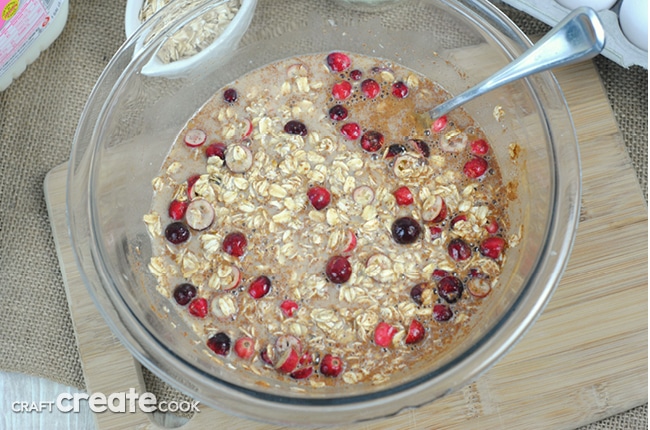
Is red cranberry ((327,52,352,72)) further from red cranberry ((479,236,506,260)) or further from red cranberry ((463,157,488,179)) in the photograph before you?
red cranberry ((479,236,506,260))

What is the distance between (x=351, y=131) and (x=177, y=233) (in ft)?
1.21

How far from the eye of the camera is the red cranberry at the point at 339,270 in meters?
1.28

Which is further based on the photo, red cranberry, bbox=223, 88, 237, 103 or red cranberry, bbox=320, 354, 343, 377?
red cranberry, bbox=223, 88, 237, 103

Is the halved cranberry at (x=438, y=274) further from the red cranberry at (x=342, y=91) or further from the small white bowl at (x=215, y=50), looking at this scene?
the small white bowl at (x=215, y=50)

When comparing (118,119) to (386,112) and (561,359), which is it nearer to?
(386,112)

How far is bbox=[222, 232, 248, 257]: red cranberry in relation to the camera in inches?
51.4

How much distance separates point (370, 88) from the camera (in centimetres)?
138

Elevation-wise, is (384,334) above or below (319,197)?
below

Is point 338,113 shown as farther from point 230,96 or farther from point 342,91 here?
point 230,96

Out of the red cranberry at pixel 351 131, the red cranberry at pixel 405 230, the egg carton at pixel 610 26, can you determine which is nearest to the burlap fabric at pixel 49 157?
the egg carton at pixel 610 26

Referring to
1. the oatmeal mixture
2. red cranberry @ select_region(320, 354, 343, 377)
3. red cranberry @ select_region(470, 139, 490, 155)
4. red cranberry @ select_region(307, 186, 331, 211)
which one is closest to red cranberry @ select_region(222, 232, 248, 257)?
the oatmeal mixture

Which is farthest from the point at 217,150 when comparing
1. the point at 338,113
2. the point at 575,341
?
the point at 575,341

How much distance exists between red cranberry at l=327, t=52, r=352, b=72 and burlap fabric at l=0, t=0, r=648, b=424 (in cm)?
14

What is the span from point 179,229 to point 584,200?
2.51 ft
